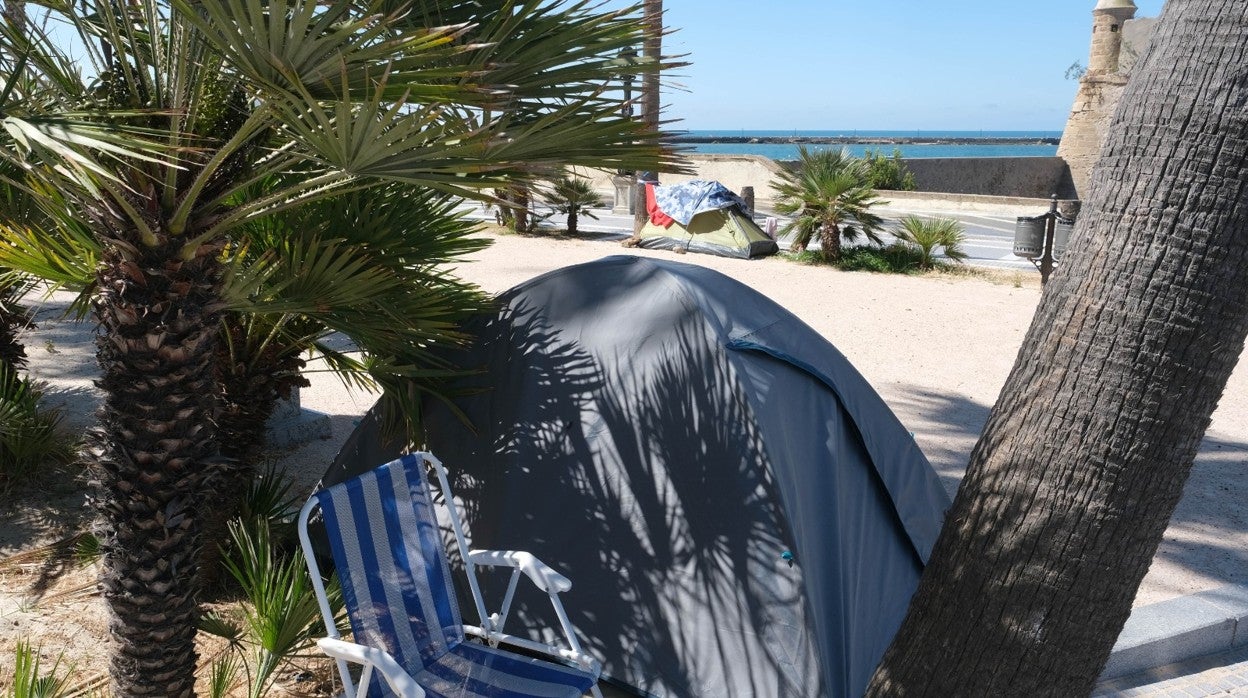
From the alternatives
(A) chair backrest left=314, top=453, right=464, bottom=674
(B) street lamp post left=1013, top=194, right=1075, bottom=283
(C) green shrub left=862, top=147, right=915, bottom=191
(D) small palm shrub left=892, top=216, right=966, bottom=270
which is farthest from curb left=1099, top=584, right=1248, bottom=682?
(C) green shrub left=862, top=147, right=915, bottom=191

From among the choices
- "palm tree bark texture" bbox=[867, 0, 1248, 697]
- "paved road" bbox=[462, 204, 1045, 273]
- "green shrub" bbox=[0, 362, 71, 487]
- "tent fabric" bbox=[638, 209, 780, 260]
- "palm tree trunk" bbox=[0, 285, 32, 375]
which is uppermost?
"palm tree bark texture" bbox=[867, 0, 1248, 697]

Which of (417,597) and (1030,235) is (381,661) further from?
(1030,235)

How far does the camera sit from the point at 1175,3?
205 cm

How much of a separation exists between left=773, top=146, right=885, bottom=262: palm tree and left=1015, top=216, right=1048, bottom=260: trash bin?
249 centimetres

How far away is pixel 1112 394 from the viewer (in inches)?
80.6

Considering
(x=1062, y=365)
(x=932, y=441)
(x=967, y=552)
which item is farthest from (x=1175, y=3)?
(x=932, y=441)

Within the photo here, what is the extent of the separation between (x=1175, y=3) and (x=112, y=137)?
7.28ft

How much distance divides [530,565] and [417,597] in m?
0.40

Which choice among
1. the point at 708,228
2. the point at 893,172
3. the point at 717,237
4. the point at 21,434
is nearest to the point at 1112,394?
the point at 21,434

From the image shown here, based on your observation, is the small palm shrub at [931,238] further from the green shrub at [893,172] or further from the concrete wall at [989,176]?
the concrete wall at [989,176]

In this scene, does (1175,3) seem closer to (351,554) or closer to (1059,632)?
(1059,632)

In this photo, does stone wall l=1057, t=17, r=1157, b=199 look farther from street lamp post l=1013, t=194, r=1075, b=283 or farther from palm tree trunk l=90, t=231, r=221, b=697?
palm tree trunk l=90, t=231, r=221, b=697

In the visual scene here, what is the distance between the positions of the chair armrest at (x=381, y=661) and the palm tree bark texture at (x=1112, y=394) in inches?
50.5

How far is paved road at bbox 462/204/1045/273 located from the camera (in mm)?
15549
